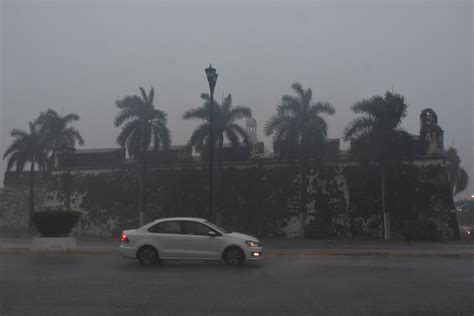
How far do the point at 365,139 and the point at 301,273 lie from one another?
2293 cm

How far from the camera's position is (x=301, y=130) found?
35.2 metres

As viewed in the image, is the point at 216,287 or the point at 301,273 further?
the point at 301,273

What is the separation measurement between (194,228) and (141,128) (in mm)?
26606

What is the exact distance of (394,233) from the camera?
33.2 m

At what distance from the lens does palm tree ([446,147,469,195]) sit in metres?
57.2

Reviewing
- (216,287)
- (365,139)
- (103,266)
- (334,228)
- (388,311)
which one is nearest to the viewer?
(388,311)

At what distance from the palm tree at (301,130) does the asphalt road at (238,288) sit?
21837 mm

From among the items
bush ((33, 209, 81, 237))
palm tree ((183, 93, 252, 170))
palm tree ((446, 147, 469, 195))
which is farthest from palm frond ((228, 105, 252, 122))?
palm tree ((446, 147, 469, 195))

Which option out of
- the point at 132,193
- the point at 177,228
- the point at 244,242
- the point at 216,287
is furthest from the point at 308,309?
the point at 132,193

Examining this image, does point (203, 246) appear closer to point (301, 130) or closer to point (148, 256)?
point (148, 256)

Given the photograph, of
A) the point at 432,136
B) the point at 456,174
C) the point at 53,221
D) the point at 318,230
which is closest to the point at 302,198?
the point at 318,230

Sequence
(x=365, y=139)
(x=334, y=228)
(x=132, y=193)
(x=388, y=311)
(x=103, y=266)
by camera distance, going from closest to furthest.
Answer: (x=388, y=311)
(x=103, y=266)
(x=365, y=139)
(x=334, y=228)
(x=132, y=193)

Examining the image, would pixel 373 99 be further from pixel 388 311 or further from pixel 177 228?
pixel 388 311

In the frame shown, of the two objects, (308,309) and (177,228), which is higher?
(177,228)
